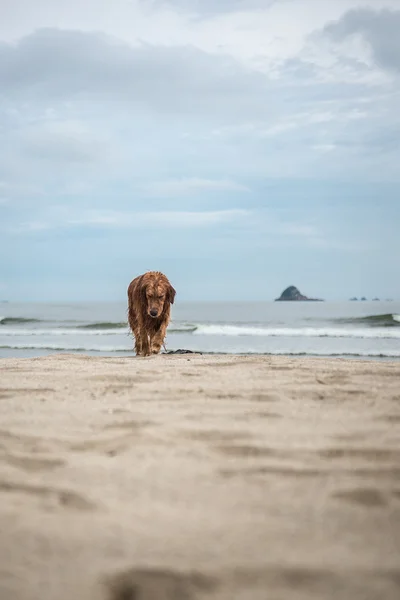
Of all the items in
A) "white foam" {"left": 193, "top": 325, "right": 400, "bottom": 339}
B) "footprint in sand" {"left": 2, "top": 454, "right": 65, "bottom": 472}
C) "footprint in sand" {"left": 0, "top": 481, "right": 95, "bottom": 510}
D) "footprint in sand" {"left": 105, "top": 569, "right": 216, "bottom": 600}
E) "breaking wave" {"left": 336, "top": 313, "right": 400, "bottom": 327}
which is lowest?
"footprint in sand" {"left": 105, "top": 569, "right": 216, "bottom": 600}

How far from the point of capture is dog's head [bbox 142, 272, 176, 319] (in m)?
7.38

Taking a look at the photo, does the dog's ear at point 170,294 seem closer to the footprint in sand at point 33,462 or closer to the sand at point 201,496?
the sand at point 201,496

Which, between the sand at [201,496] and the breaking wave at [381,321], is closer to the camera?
the sand at [201,496]

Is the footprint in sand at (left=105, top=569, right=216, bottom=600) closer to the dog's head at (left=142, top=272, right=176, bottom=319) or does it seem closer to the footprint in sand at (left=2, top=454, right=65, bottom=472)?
the footprint in sand at (left=2, top=454, right=65, bottom=472)

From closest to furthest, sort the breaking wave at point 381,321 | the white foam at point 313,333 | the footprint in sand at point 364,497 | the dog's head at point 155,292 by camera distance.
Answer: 1. the footprint in sand at point 364,497
2. the dog's head at point 155,292
3. the white foam at point 313,333
4. the breaking wave at point 381,321

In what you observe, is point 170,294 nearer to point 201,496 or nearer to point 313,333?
point 201,496

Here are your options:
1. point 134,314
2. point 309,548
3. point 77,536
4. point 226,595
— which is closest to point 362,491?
point 309,548

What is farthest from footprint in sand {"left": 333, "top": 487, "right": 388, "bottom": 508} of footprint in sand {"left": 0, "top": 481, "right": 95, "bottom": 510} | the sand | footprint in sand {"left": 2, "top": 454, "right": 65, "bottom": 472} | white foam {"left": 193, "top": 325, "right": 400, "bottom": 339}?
white foam {"left": 193, "top": 325, "right": 400, "bottom": 339}

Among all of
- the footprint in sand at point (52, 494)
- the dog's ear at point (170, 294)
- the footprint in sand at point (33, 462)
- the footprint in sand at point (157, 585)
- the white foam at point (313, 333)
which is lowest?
the footprint in sand at point (157, 585)

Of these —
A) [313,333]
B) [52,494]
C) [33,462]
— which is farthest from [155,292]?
[313,333]

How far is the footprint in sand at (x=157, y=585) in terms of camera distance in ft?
4.17

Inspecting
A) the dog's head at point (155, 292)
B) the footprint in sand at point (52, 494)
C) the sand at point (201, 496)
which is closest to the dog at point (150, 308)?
the dog's head at point (155, 292)

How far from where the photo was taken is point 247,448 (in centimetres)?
210

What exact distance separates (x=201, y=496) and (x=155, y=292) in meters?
5.74
